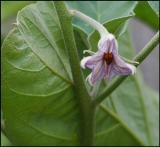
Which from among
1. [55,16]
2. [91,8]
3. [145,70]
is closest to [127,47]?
[91,8]

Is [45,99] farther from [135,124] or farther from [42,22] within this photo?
[135,124]

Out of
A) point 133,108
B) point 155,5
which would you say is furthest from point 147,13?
point 133,108

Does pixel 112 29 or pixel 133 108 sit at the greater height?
pixel 112 29

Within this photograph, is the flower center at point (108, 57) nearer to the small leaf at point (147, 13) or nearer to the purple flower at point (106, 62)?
the purple flower at point (106, 62)

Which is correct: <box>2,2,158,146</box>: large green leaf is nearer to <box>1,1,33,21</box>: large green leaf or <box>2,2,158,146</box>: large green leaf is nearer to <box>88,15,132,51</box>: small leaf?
<box>88,15,132,51</box>: small leaf

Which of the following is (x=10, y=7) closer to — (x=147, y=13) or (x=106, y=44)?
(x=147, y=13)

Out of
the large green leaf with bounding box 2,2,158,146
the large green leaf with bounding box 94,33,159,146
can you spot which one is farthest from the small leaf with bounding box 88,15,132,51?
the large green leaf with bounding box 94,33,159,146
